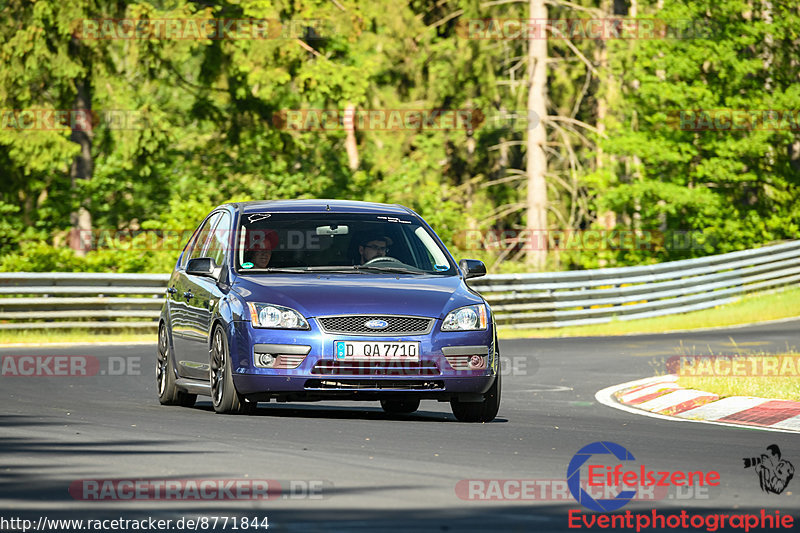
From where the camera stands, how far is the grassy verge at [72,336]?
23.8m

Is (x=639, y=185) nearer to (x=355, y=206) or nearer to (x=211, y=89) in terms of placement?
(x=211, y=89)

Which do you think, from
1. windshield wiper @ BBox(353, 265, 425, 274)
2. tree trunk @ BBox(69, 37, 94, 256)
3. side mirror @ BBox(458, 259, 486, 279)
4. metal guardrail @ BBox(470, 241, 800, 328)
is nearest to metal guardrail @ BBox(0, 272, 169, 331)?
metal guardrail @ BBox(470, 241, 800, 328)

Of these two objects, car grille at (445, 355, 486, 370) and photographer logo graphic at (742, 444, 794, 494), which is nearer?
photographer logo graphic at (742, 444, 794, 494)

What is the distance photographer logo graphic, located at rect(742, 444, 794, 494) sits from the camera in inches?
341

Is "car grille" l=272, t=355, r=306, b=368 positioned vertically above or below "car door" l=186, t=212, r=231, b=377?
below

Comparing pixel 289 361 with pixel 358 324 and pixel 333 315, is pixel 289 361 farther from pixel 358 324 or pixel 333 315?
pixel 358 324

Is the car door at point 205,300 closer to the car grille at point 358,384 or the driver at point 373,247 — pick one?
the driver at point 373,247

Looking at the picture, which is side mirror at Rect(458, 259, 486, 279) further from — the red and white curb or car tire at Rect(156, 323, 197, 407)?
car tire at Rect(156, 323, 197, 407)

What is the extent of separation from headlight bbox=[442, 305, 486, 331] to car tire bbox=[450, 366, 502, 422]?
52cm

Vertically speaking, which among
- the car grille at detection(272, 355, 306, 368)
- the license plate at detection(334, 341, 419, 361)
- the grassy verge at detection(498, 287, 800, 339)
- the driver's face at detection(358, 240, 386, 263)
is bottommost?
the grassy verge at detection(498, 287, 800, 339)

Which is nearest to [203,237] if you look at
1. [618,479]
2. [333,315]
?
[333,315]

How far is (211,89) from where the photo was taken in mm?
43312

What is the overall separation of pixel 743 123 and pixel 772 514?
33107 mm

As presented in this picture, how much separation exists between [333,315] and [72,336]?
46.3 feet
